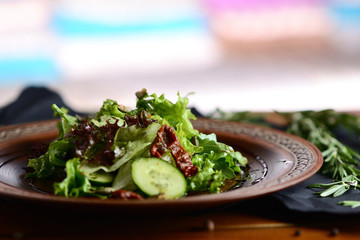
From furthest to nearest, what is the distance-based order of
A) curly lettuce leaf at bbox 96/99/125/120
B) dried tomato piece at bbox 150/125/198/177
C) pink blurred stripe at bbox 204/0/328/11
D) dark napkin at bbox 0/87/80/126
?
pink blurred stripe at bbox 204/0/328/11
dark napkin at bbox 0/87/80/126
curly lettuce leaf at bbox 96/99/125/120
dried tomato piece at bbox 150/125/198/177

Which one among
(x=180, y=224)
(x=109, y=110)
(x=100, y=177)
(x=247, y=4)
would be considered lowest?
(x=180, y=224)

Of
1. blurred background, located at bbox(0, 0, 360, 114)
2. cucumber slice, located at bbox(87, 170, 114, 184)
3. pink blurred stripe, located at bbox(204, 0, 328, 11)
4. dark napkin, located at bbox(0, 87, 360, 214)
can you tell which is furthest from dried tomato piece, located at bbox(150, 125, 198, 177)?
pink blurred stripe, located at bbox(204, 0, 328, 11)

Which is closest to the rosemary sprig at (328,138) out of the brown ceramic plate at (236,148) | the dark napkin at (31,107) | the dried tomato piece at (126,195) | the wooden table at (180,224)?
the brown ceramic plate at (236,148)

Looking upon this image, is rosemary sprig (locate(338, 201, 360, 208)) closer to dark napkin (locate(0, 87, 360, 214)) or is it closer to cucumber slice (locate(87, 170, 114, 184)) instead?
dark napkin (locate(0, 87, 360, 214))

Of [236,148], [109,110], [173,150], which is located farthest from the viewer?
[236,148]

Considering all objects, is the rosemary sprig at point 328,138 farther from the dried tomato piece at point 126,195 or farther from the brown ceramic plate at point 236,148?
the dried tomato piece at point 126,195

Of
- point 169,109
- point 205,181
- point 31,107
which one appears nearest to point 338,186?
point 205,181

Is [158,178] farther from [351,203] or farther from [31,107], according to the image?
[31,107]
